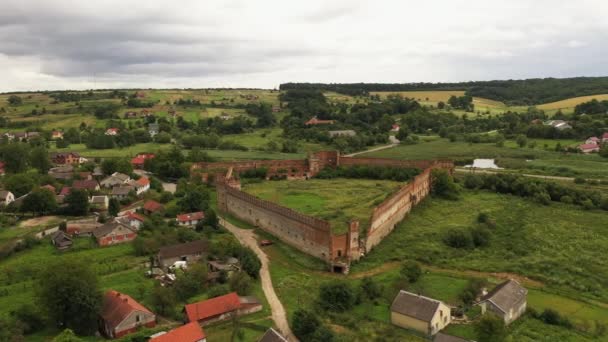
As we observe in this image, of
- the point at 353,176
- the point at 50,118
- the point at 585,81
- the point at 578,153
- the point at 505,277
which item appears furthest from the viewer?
the point at 585,81

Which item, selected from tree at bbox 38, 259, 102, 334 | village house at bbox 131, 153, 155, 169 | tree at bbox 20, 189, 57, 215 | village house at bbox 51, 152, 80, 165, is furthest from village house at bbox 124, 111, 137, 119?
tree at bbox 38, 259, 102, 334

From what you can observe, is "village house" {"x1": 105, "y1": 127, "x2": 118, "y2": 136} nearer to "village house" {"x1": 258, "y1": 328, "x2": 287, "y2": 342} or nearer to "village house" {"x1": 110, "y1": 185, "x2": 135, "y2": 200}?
"village house" {"x1": 110, "y1": 185, "x2": 135, "y2": 200}

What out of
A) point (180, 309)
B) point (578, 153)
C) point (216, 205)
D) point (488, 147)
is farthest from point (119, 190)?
point (578, 153)

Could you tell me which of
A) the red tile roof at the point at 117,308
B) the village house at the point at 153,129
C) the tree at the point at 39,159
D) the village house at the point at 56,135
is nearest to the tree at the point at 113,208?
the red tile roof at the point at 117,308

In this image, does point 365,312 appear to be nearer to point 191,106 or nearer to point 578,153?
point 578,153

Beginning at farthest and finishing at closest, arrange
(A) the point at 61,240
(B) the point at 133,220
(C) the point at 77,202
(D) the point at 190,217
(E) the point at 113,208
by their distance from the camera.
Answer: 1. (C) the point at 77,202
2. (E) the point at 113,208
3. (D) the point at 190,217
4. (B) the point at 133,220
5. (A) the point at 61,240

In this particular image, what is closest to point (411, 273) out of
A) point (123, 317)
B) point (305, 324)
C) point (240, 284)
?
point (305, 324)

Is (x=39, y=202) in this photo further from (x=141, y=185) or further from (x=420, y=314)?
(x=420, y=314)
